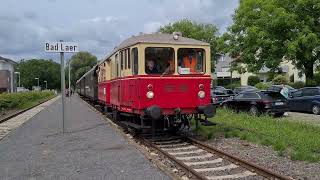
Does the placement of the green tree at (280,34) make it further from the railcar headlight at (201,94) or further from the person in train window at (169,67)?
the person in train window at (169,67)

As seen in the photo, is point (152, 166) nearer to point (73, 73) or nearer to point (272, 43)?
point (272, 43)

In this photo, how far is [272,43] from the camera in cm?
3719

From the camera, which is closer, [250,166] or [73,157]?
[250,166]

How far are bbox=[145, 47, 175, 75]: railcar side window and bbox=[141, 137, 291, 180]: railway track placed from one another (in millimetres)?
2028

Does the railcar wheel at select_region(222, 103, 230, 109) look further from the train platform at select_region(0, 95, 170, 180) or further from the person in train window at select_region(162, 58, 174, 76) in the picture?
the person in train window at select_region(162, 58, 174, 76)

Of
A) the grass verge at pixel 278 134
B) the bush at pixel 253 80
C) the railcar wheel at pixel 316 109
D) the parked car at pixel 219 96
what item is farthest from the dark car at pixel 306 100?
the bush at pixel 253 80

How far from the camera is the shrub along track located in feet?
29.3

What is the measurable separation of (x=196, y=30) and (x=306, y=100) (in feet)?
141

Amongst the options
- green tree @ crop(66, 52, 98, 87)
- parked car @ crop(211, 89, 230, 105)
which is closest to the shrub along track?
parked car @ crop(211, 89, 230, 105)

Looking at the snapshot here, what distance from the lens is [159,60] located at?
14.0m

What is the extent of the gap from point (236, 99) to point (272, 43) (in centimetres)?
1249

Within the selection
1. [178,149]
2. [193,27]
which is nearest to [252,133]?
[178,149]

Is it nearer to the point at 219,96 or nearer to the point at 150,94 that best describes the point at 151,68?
the point at 150,94

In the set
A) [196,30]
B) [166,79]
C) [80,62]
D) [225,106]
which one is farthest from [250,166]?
[80,62]
